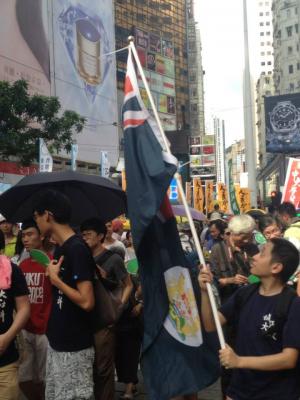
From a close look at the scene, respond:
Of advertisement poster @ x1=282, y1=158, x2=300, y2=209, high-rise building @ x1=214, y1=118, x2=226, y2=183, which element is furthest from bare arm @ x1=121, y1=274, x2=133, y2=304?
high-rise building @ x1=214, y1=118, x2=226, y2=183

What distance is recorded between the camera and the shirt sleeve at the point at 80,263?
10.7 feet

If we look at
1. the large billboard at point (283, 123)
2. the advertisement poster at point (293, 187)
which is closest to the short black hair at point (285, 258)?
the advertisement poster at point (293, 187)

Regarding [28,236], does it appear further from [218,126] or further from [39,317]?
[218,126]

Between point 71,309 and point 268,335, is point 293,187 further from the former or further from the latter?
point 268,335

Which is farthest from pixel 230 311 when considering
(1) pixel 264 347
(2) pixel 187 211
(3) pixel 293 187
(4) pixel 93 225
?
(3) pixel 293 187

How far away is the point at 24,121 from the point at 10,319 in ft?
58.0

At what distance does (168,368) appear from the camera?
3.57 m

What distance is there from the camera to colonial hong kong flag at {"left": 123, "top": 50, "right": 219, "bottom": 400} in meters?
3.52

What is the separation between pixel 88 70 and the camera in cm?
3856

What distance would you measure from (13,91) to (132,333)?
15.1 meters

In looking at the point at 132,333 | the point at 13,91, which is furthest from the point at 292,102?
the point at 132,333

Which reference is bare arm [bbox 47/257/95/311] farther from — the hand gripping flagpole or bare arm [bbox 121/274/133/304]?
bare arm [bbox 121/274/133/304]

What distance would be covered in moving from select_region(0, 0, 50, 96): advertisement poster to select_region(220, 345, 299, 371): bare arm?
1106 inches

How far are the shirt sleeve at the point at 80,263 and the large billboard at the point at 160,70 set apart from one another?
177 feet
